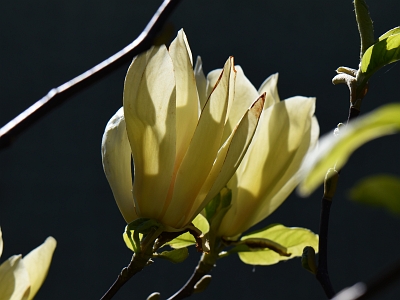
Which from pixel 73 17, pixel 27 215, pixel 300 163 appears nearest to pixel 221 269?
pixel 27 215

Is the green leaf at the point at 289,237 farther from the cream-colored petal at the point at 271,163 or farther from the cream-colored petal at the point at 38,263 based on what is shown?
the cream-colored petal at the point at 38,263

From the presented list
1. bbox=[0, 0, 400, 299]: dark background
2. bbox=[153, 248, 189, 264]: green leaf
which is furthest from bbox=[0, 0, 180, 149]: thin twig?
bbox=[0, 0, 400, 299]: dark background

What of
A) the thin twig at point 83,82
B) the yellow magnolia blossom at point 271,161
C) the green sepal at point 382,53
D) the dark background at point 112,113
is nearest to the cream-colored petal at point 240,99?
the yellow magnolia blossom at point 271,161

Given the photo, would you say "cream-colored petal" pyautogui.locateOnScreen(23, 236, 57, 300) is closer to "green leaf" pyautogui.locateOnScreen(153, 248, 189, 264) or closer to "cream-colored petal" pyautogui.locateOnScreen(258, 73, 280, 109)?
"green leaf" pyautogui.locateOnScreen(153, 248, 189, 264)

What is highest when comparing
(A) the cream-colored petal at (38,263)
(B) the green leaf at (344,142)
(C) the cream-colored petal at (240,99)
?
(B) the green leaf at (344,142)

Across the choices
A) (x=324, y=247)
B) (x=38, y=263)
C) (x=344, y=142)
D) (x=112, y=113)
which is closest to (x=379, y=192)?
(x=344, y=142)

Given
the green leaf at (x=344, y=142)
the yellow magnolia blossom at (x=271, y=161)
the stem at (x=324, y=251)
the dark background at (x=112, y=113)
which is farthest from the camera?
the dark background at (x=112, y=113)

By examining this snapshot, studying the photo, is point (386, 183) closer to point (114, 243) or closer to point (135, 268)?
point (135, 268)
